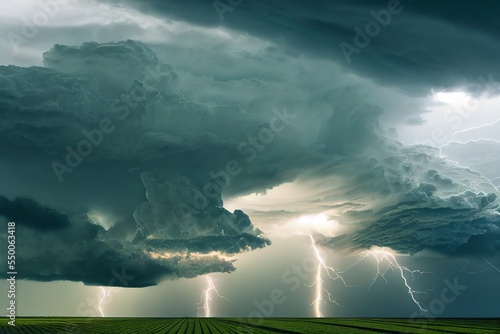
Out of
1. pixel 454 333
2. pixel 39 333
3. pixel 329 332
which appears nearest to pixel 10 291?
pixel 39 333

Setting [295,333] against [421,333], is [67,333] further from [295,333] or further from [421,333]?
[421,333]

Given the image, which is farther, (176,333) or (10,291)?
(176,333)

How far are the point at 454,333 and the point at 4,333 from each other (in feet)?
287

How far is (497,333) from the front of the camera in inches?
4045

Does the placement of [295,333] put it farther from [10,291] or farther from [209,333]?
[10,291]

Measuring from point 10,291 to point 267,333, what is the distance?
161 feet

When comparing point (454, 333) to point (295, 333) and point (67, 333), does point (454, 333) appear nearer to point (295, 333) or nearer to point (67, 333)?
point (295, 333)

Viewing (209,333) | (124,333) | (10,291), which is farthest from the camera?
(124,333)

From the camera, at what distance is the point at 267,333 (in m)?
97.7

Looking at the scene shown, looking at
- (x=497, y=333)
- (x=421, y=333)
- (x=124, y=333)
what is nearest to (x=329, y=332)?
(x=421, y=333)

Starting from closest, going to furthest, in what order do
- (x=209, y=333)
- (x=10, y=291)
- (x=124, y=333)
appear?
(x=10, y=291) < (x=209, y=333) < (x=124, y=333)

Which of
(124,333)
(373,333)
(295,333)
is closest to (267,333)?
(295,333)

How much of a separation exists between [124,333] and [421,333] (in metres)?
57.8

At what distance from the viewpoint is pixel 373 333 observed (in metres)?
99.6
